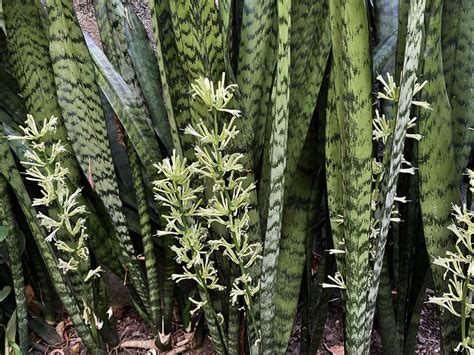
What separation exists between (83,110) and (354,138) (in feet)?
1.51

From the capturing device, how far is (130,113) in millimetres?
971

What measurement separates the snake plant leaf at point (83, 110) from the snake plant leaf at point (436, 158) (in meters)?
0.48

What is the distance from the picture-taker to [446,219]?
2.71 feet

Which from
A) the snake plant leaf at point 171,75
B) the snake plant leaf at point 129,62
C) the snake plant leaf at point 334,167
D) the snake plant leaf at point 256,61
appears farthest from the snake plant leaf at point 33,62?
the snake plant leaf at point 334,167

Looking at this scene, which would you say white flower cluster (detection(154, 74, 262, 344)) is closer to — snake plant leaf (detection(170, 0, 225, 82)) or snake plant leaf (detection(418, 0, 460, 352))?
snake plant leaf (detection(170, 0, 225, 82))

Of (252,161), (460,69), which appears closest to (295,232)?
(252,161)

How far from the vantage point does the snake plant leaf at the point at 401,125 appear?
0.65 metres

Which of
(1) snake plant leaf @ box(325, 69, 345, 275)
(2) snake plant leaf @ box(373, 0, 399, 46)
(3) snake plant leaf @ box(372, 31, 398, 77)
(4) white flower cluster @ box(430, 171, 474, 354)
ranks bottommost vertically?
(4) white flower cluster @ box(430, 171, 474, 354)

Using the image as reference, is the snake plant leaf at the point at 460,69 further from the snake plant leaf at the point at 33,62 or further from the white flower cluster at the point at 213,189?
the snake plant leaf at the point at 33,62

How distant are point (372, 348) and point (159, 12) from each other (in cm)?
69

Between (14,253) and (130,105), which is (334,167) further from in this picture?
(14,253)

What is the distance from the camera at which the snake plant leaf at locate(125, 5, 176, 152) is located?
1.04 metres

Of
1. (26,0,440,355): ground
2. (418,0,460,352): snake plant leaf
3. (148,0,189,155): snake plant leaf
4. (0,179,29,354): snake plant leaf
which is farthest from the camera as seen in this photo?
(26,0,440,355): ground

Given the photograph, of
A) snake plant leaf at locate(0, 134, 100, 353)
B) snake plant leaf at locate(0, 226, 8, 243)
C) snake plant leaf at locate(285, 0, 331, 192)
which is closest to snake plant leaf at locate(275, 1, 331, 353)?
snake plant leaf at locate(285, 0, 331, 192)
